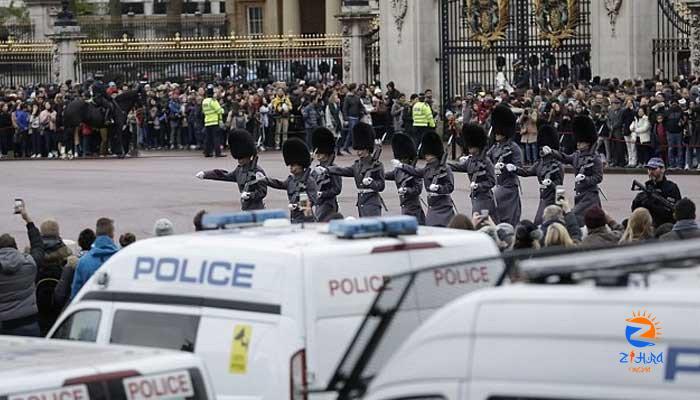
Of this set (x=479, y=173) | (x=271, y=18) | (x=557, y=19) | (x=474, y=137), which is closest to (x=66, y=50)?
(x=557, y=19)

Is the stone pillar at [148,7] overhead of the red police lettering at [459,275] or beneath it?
overhead

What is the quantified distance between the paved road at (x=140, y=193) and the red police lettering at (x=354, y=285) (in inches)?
518

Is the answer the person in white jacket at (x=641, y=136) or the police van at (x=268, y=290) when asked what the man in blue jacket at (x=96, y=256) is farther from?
the person in white jacket at (x=641, y=136)

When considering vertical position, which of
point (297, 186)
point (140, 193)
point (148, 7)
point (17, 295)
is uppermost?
point (148, 7)

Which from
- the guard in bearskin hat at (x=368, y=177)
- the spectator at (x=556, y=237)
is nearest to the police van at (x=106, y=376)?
the spectator at (x=556, y=237)

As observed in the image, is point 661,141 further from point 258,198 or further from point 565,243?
point 565,243

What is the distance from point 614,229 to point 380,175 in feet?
14.3

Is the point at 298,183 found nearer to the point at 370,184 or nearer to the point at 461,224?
the point at 370,184

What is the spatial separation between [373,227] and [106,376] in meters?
1.81

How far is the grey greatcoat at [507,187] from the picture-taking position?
18.9 meters

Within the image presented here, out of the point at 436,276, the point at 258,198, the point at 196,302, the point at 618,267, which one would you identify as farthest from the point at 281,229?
the point at 258,198

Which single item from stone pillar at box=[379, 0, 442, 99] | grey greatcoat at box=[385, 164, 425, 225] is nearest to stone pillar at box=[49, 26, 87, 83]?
stone pillar at box=[379, 0, 442, 99]

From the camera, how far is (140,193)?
26562mm

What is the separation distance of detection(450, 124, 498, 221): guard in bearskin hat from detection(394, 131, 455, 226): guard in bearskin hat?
1.84 feet
